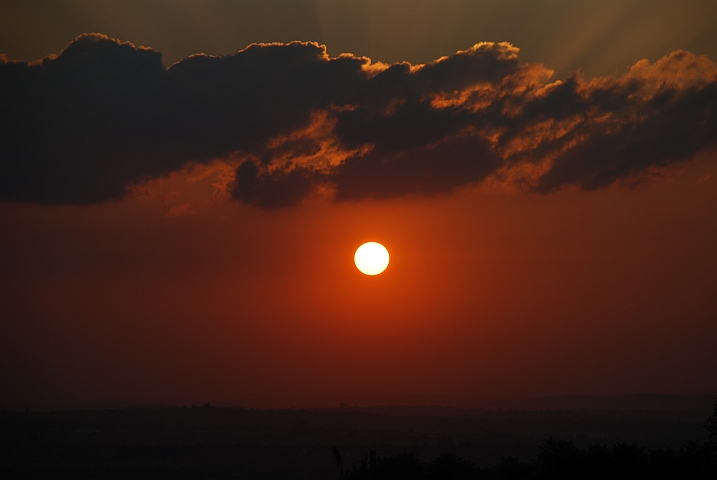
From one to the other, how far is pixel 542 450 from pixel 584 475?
6887 mm

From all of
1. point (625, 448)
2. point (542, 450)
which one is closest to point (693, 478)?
point (625, 448)

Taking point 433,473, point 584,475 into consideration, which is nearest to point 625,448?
point 584,475

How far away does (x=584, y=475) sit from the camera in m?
89.0

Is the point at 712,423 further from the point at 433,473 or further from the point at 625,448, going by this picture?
the point at 433,473

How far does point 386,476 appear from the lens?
323 ft

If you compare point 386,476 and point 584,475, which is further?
point 386,476

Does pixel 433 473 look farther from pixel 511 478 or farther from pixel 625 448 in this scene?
pixel 625 448

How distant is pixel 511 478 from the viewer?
88.8 m

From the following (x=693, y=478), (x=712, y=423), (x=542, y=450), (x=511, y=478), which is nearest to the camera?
(x=712, y=423)

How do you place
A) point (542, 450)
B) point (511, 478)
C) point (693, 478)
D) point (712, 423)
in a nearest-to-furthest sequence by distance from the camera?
point (712, 423)
point (693, 478)
point (511, 478)
point (542, 450)

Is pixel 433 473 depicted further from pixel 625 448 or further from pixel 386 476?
pixel 625 448

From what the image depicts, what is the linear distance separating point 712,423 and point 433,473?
129 feet

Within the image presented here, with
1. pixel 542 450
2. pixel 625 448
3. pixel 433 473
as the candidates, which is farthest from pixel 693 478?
pixel 433 473

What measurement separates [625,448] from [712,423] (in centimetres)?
2951
